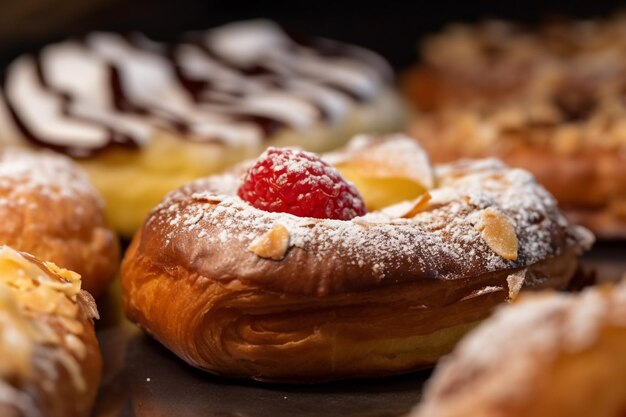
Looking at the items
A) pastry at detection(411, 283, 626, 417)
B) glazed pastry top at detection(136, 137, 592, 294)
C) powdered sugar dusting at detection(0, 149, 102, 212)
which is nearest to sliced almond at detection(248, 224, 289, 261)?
glazed pastry top at detection(136, 137, 592, 294)

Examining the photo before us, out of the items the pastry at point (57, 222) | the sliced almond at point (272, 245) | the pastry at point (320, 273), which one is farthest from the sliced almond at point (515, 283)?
the pastry at point (57, 222)

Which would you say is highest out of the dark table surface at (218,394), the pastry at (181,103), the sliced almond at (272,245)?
the pastry at (181,103)

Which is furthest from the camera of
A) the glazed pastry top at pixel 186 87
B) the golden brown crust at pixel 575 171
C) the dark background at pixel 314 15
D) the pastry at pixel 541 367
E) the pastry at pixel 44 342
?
the dark background at pixel 314 15

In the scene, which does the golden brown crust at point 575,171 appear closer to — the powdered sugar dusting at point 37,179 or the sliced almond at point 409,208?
the sliced almond at point 409,208

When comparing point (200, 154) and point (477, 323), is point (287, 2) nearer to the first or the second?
point (200, 154)

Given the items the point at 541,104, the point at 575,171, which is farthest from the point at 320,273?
the point at 541,104

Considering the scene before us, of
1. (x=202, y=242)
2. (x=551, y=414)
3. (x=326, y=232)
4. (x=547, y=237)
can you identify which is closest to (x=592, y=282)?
(x=547, y=237)

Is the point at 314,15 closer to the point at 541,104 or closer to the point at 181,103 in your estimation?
the point at 181,103

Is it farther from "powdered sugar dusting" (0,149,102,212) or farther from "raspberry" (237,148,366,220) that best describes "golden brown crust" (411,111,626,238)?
"powdered sugar dusting" (0,149,102,212)

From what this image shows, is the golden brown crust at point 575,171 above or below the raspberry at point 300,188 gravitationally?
above
